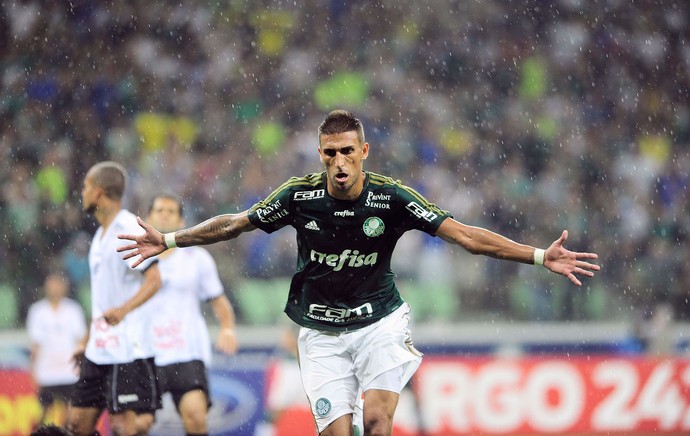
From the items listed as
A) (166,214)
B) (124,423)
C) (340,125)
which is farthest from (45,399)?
(340,125)

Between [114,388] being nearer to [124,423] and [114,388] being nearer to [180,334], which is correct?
[124,423]

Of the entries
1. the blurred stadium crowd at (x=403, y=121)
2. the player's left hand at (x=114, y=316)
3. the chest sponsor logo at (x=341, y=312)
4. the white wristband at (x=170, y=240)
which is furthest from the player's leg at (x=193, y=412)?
the blurred stadium crowd at (x=403, y=121)

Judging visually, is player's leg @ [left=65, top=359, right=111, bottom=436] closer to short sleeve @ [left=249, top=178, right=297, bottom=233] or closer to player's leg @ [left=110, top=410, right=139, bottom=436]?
player's leg @ [left=110, top=410, right=139, bottom=436]

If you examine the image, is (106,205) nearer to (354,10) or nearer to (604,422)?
(604,422)

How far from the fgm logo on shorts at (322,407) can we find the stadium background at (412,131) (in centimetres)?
666

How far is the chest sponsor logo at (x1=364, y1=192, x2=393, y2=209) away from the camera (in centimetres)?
566

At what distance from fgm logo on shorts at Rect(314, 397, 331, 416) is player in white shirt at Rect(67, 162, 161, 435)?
186 cm

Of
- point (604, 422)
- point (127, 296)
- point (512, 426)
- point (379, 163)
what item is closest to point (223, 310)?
point (127, 296)

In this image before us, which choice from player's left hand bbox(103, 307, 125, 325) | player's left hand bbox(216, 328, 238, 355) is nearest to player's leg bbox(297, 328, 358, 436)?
player's left hand bbox(103, 307, 125, 325)

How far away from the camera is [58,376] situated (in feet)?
36.5

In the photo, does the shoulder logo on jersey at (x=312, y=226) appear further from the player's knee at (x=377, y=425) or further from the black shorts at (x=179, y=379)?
the black shorts at (x=179, y=379)

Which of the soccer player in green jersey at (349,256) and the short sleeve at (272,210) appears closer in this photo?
the soccer player in green jersey at (349,256)

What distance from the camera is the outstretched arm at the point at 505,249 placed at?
551 cm

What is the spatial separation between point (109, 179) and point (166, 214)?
3.53 ft
